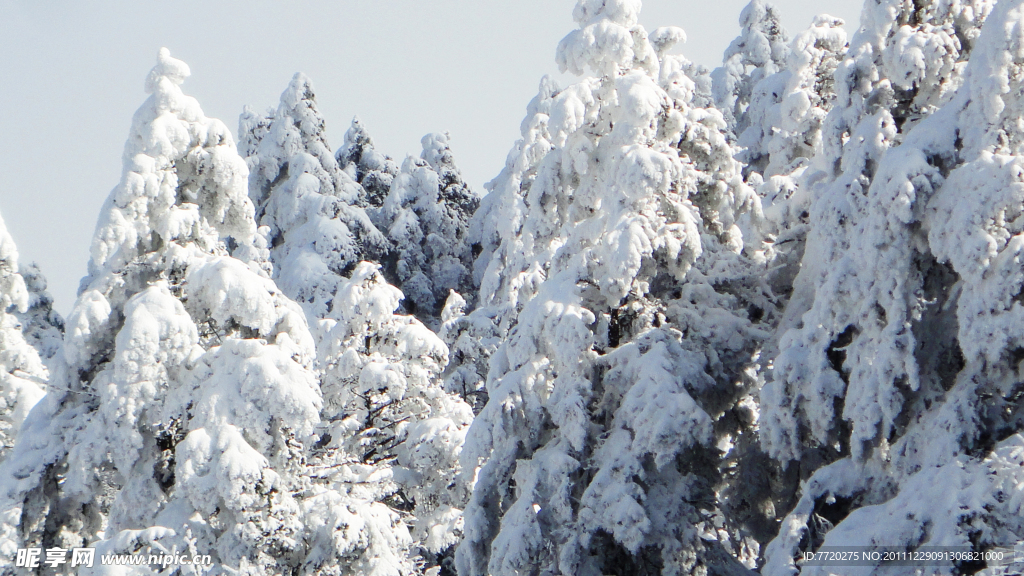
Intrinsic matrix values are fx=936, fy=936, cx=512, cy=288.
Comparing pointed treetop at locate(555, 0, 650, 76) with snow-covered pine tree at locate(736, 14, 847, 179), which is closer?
pointed treetop at locate(555, 0, 650, 76)

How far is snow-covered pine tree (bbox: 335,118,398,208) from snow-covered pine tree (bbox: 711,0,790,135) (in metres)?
14.6

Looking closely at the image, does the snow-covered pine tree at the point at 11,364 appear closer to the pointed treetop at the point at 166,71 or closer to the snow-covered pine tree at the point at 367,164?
the pointed treetop at the point at 166,71

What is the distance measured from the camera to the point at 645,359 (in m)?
12.7

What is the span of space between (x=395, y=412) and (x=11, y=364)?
746 cm

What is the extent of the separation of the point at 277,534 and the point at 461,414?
23.5 ft

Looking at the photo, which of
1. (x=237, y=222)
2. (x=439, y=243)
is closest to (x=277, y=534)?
(x=237, y=222)

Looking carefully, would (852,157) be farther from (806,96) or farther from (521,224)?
(521,224)

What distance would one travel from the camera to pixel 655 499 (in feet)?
40.6

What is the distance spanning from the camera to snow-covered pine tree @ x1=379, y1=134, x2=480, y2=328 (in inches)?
1407

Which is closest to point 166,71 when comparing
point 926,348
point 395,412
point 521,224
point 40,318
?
point 395,412

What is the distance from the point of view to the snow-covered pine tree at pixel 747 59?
122ft

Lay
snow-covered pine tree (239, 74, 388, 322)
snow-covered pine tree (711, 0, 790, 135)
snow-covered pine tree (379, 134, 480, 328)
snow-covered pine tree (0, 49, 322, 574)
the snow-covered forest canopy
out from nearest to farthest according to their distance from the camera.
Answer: the snow-covered forest canopy → snow-covered pine tree (0, 49, 322, 574) → snow-covered pine tree (239, 74, 388, 322) → snow-covered pine tree (379, 134, 480, 328) → snow-covered pine tree (711, 0, 790, 135)

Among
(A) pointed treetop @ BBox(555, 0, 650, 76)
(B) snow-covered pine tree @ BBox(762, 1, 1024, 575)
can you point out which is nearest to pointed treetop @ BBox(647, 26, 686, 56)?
(A) pointed treetop @ BBox(555, 0, 650, 76)

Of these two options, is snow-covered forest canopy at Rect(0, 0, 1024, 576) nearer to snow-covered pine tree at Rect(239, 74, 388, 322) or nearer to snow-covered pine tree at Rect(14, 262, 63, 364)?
snow-covered pine tree at Rect(14, 262, 63, 364)
